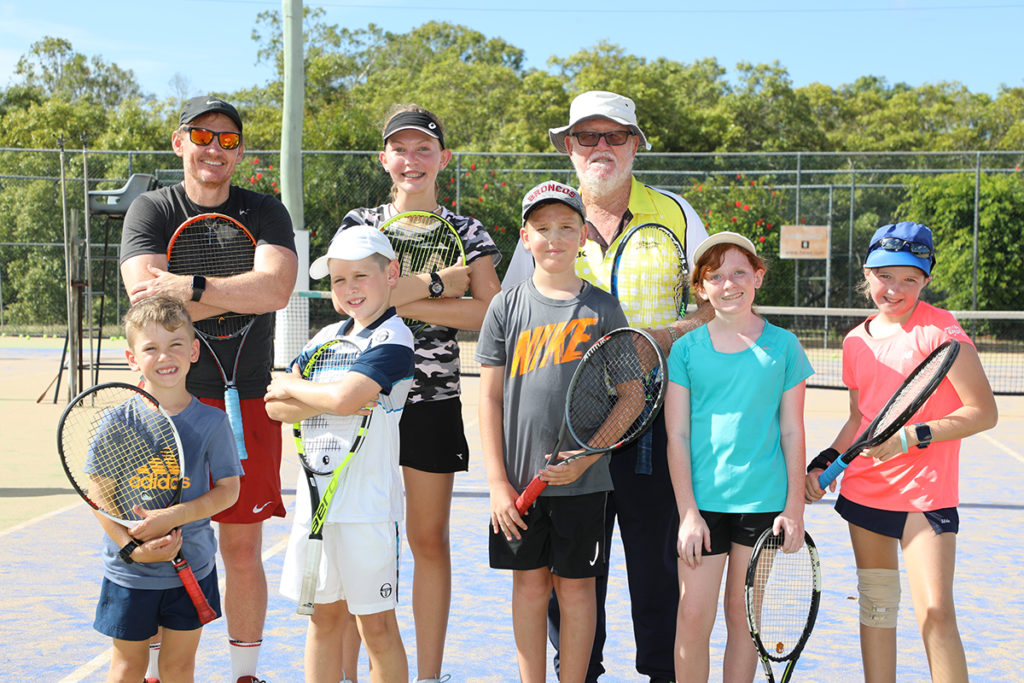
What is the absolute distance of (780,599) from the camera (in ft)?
11.0

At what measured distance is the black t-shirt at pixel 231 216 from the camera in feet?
11.3

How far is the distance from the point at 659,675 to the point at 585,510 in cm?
74

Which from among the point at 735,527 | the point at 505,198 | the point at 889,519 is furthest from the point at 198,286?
the point at 505,198

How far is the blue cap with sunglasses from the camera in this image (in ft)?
10.2

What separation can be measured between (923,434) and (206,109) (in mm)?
2654

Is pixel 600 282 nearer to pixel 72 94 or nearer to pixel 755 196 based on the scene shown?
pixel 755 196

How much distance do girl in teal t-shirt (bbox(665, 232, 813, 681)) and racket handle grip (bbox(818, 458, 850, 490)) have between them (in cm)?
9

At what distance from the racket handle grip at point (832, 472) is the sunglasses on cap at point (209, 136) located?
2325 mm

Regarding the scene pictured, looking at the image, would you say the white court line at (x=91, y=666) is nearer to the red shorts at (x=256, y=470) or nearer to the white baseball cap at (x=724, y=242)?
the red shorts at (x=256, y=470)

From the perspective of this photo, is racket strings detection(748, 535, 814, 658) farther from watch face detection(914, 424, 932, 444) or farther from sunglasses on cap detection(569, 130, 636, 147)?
sunglasses on cap detection(569, 130, 636, 147)

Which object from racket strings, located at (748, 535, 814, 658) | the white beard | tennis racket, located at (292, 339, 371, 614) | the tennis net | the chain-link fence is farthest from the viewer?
the chain-link fence

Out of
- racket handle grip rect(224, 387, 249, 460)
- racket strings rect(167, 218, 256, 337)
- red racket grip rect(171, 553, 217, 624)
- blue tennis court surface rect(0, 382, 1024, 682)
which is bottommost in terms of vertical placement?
blue tennis court surface rect(0, 382, 1024, 682)

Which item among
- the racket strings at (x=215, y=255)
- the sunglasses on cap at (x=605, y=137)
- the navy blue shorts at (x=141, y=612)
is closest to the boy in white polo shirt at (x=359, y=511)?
the navy blue shorts at (x=141, y=612)

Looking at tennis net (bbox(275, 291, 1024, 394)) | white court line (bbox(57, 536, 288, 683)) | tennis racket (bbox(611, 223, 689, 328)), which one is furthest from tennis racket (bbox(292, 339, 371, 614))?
tennis net (bbox(275, 291, 1024, 394))
